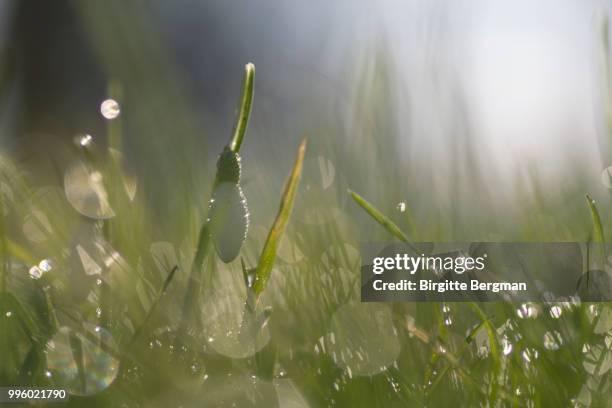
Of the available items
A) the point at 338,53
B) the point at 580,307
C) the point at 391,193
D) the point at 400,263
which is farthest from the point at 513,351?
the point at 338,53

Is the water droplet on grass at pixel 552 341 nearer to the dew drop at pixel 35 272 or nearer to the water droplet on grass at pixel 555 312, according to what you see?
the water droplet on grass at pixel 555 312

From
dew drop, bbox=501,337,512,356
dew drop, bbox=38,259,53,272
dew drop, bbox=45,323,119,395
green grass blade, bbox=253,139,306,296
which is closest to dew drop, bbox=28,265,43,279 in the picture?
dew drop, bbox=38,259,53,272

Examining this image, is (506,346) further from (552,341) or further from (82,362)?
(82,362)

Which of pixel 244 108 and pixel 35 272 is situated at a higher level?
pixel 244 108

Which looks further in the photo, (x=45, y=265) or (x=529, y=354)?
(x=45, y=265)

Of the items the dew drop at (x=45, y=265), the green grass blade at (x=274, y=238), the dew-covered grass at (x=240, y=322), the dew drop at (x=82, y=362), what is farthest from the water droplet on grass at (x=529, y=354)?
the dew drop at (x=45, y=265)

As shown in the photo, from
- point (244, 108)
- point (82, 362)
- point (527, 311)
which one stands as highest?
point (244, 108)

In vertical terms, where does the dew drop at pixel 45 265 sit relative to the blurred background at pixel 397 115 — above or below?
below

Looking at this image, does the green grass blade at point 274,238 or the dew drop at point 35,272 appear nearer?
the green grass blade at point 274,238

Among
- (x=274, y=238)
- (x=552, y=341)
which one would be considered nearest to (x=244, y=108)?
(x=274, y=238)
